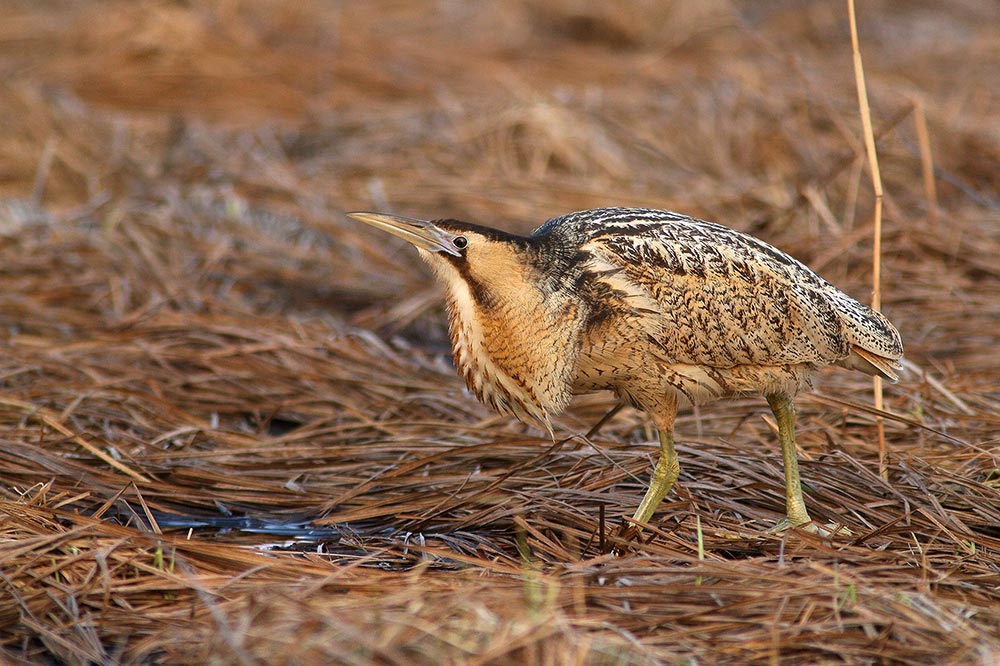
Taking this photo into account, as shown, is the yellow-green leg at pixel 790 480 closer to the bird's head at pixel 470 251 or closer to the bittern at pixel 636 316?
the bittern at pixel 636 316

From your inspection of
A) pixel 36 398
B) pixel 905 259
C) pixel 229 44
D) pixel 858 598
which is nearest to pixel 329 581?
pixel 858 598

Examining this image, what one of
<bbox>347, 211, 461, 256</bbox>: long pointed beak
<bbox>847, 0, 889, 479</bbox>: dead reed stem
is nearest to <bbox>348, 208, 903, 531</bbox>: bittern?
<bbox>347, 211, 461, 256</bbox>: long pointed beak

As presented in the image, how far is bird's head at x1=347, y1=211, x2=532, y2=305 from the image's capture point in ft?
11.2

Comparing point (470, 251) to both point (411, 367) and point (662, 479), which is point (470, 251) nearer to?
point (662, 479)

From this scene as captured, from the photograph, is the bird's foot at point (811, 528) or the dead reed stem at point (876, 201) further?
the dead reed stem at point (876, 201)

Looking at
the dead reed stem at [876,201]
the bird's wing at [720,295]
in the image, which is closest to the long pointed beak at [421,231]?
the bird's wing at [720,295]

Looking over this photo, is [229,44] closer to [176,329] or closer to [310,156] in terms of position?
[310,156]

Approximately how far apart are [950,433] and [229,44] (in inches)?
298

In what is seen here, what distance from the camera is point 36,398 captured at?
4.80 metres

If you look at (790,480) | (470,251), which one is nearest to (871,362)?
(790,480)

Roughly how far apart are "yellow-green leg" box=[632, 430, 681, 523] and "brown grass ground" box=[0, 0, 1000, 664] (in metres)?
0.09

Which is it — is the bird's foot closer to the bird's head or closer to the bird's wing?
the bird's wing

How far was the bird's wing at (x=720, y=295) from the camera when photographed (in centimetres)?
361

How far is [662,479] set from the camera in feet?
12.3
